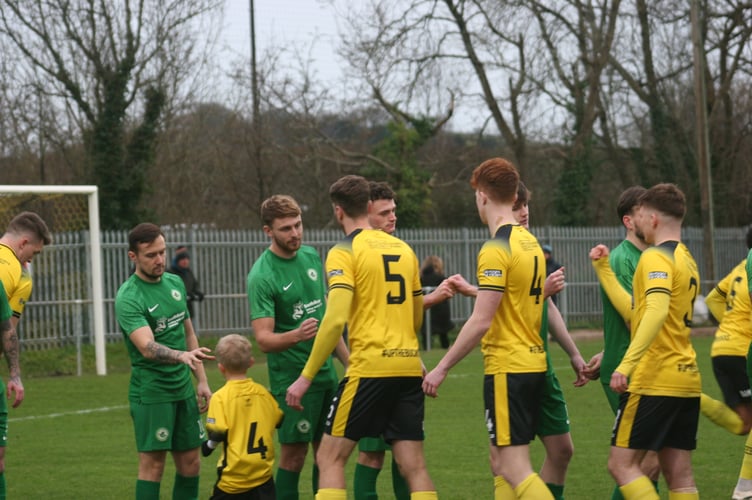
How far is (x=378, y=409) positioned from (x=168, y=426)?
1.78 metres

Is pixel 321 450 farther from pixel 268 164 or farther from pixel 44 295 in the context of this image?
pixel 268 164

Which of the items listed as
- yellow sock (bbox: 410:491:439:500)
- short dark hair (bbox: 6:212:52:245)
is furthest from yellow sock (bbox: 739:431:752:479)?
short dark hair (bbox: 6:212:52:245)

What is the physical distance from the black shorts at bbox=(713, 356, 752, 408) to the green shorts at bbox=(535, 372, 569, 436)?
244 centimetres

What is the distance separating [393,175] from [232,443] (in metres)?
27.7

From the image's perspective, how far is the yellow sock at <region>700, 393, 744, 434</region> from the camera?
796cm

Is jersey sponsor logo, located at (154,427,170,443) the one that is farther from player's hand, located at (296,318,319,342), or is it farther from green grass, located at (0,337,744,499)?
green grass, located at (0,337,744,499)

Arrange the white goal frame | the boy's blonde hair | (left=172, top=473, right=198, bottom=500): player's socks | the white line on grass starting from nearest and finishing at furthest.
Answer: the boy's blonde hair → (left=172, top=473, right=198, bottom=500): player's socks → the white line on grass → the white goal frame

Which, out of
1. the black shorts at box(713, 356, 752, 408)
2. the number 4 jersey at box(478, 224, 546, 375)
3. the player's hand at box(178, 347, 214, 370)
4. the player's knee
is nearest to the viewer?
the number 4 jersey at box(478, 224, 546, 375)

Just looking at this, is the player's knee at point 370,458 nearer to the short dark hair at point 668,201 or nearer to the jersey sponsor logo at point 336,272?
the jersey sponsor logo at point 336,272

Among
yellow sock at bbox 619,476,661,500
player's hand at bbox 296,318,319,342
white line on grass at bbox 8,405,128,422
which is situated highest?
player's hand at bbox 296,318,319,342

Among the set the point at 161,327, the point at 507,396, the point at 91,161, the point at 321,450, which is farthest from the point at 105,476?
the point at 91,161

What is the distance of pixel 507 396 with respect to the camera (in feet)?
19.9

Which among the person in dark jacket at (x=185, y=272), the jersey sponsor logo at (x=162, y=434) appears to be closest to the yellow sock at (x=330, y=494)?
the jersey sponsor logo at (x=162, y=434)

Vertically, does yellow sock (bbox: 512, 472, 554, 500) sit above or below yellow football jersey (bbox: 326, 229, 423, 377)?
below
